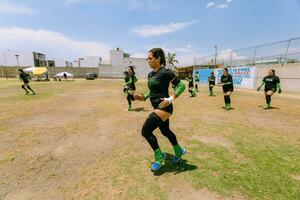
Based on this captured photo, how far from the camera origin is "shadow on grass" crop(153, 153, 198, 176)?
3337 millimetres

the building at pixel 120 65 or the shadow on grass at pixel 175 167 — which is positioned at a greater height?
the building at pixel 120 65

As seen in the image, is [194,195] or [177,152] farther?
[177,152]

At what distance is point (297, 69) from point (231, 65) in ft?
30.7

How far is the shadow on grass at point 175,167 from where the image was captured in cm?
334

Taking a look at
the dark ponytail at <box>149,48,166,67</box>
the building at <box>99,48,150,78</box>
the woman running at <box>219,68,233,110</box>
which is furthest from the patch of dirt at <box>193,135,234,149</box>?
the building at <box>99,48,150,78</box>

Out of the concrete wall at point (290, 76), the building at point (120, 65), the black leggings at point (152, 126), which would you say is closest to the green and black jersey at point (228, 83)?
the black leggings at point (152, 126)

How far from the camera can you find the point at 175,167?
138 inches

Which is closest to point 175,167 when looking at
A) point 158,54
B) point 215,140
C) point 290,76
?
point 215,140

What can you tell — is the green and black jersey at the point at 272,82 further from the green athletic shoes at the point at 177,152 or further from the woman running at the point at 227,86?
the green athletic shoes at the point at 177,152

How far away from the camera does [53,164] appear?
12.3ft

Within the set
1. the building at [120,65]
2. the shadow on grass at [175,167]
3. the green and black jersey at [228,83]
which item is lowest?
the shadow on grass at [175,167]

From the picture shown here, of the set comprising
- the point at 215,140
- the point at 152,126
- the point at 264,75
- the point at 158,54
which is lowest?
the point at 215,140

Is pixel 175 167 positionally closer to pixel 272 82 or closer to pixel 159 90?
pixel 159 90

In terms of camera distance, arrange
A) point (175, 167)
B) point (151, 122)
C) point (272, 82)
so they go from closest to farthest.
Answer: point (151, 122) < point (175, 167) < point (272, 82)
